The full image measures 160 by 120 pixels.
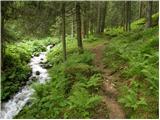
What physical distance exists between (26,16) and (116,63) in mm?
6647

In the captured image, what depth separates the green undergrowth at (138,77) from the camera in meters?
9.97

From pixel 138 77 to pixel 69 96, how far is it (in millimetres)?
2974

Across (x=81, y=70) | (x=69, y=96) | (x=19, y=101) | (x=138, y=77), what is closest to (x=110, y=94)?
(x=138, y=77)

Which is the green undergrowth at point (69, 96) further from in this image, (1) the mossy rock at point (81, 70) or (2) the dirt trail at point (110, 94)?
(2) the dirt trail at point (110, 94)

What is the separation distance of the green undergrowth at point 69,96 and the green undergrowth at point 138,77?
115 centimetres

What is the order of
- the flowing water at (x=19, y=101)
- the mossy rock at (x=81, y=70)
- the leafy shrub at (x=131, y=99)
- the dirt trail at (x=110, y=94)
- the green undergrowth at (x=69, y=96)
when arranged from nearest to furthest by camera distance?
1. the leafy shrub at (x=131, y=99)
2. the dirt trail at (x=110, y=94)
3. the green undergrowth at (x=69, y=96)
4. the flowing water at (x=19, y=101)
5. the mossy rock at (x=81, y=70)

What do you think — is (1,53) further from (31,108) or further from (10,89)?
(31,108)

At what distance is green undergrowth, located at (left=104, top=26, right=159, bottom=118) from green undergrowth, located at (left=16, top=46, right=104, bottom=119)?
115 centimetres

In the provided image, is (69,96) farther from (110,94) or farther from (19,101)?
(19,101)

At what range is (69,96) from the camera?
11711mm

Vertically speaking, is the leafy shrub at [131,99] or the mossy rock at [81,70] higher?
the mossy rock at [81,70]

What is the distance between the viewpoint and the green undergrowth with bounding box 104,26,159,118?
9969 millimetres

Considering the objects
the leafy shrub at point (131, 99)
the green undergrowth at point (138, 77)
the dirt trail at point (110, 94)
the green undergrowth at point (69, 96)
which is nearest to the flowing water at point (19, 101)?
the green undergrowth at point (69, 96)

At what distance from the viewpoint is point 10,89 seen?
14.9m
